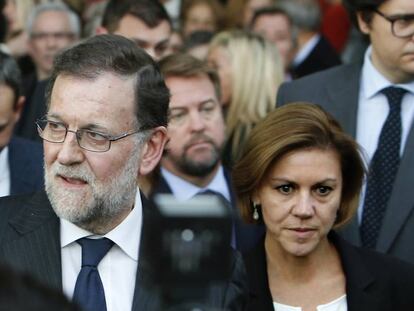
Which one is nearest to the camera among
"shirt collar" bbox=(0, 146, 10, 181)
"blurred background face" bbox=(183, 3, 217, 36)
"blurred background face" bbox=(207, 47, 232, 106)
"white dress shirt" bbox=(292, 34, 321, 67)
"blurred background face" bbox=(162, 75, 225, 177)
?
"shirt collar" bbox=(0, 146, 10, 181)

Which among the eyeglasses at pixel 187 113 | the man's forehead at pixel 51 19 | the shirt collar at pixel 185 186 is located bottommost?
the shirt collar at pixel 185 186

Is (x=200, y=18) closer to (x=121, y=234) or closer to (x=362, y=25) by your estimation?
(x=362, y=25)

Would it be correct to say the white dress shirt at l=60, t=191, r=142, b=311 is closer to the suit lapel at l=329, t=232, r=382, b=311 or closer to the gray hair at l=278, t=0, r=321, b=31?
the suit lapel at l=329, t=232, r=382, b=311

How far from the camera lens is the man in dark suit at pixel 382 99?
16.5ft

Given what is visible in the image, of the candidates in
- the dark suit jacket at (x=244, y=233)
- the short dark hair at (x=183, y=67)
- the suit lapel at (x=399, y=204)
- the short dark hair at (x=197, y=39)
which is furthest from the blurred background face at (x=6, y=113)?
the short dark hair at (x=197, y=39)

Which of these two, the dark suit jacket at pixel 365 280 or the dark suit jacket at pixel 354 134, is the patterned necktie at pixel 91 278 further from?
the dark suit jacket at pixel 354 134

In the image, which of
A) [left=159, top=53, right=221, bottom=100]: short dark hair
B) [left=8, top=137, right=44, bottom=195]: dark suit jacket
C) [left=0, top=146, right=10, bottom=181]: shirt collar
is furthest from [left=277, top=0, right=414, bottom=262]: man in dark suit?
[left=0, top=146, right=10, bottom=181]: shirt collar

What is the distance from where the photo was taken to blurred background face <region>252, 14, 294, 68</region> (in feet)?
30.2

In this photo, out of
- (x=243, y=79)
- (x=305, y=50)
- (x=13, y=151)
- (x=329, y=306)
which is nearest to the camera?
(x=329, y=306)

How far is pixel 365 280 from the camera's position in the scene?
4324 millimetres

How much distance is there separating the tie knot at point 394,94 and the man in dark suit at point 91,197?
75.0 inches

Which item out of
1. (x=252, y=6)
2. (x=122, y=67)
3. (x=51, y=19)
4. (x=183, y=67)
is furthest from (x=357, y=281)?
(x=252, y=6)

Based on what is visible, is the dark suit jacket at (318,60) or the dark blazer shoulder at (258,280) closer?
the dark blazer shoulder at (258,280)

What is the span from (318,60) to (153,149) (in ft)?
18.2
